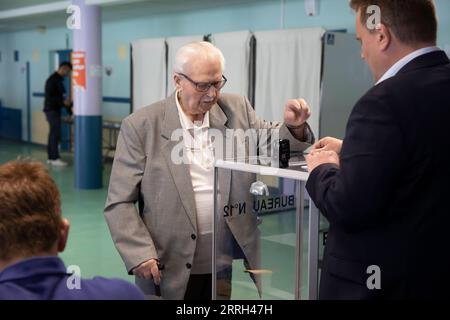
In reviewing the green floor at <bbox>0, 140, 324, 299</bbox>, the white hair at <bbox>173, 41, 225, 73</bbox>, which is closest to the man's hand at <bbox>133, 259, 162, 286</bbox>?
the green floor at <bbox>0, 140, 324, 299</bbox>

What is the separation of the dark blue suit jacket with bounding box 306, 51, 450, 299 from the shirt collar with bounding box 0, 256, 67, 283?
64cm

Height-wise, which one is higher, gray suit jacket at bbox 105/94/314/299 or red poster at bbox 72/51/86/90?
red poster at bbox 72/51/86/90

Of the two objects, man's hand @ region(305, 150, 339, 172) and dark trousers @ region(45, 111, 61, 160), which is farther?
dark trousers @ region(45, 111, 61, 160)

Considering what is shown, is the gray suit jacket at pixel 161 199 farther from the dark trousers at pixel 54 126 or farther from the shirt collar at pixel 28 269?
the dark trousers at pixel 54 126

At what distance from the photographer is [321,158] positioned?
1.43 m

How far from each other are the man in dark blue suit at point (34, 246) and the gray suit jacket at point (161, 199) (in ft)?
2.57

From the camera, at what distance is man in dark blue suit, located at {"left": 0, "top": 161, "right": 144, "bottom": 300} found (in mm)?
1061

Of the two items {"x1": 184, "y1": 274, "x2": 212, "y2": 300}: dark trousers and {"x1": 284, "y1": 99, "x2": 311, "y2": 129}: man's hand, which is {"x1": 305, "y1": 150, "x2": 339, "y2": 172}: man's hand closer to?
{"x1": 284, "y1": 99, "x2": 311, "y2": 129}: man's hand

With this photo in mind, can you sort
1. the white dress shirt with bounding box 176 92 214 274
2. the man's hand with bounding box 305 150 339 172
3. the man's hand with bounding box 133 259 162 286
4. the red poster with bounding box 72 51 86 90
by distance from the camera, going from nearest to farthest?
1. the man's hand with bounding box 305 150 339 172
2. the man's hand with bounding box 133 259 162 286
3. the white dress shirt with bounding box 176 92 214 274
4. the red poster with bounding box 72 51 86 90

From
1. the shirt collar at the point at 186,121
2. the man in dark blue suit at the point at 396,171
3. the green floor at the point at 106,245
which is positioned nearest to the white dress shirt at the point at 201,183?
the shirt collar at the point at 186,121

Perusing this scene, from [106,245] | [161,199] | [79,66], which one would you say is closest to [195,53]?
[161,199]

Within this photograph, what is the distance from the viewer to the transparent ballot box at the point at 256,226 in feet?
A: 5.69
